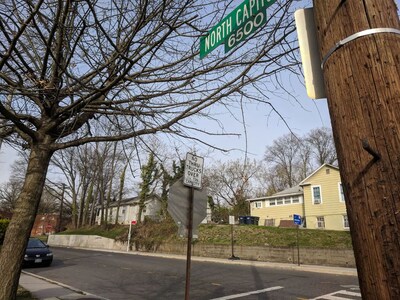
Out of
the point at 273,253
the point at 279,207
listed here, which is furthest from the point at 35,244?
the point at 279,207

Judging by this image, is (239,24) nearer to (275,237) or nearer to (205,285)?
(205,285)

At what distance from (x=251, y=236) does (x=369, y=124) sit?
923 inches

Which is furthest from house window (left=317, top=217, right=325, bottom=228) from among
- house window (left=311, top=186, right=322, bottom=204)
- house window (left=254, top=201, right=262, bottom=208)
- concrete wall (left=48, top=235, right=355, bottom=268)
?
concrete wall (left=48, top=235, right=355, bottom=268)

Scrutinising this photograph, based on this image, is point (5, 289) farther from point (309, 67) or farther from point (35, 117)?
point (309, 67)

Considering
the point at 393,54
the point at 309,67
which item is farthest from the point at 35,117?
the point at 393,54

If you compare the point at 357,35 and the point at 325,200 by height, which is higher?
the point at 325,200

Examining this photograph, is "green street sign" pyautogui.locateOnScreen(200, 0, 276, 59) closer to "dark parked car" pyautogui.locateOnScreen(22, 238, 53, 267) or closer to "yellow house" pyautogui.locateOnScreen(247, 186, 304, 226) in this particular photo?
"dark parked car" pyautogui.locateOnScreen(22, 238, 53, 267)

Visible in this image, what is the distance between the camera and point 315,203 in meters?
32.5

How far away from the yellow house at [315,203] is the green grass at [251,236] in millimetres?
6798

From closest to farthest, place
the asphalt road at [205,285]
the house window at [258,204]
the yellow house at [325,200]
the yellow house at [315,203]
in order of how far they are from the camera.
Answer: the asphalt road at [205,285], the yellow house at [325,200], the yellow house at [315,203], the house window at [258,204]

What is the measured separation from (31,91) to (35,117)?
4.06 feet

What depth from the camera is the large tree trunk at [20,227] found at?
5.18m

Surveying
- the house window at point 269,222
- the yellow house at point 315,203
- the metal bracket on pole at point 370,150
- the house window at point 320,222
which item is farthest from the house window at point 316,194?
the metal bracket on pole at point 370,150

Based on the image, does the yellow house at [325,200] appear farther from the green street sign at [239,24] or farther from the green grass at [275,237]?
the green street sign at [239,24]
